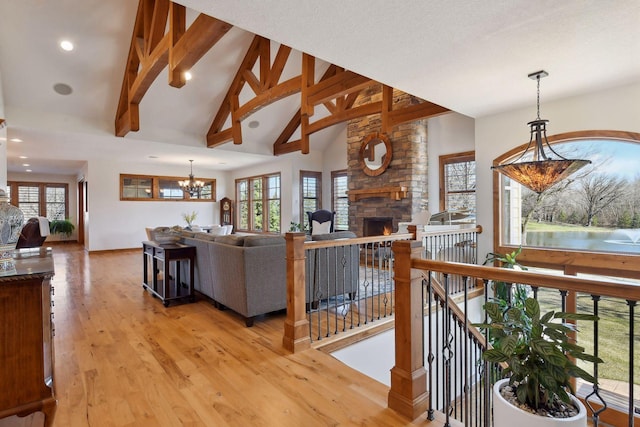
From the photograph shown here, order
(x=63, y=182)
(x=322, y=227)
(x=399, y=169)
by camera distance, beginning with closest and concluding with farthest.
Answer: (x=399, y=169) < (x=322, y=227) < (x=63, y=182)

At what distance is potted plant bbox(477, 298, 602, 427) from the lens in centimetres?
120

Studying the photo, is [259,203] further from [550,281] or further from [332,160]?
[550,281]

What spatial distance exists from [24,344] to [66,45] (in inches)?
196

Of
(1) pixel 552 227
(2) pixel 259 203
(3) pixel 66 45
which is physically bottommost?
(1) pixel 552 227

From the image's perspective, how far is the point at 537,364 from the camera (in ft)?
4.13

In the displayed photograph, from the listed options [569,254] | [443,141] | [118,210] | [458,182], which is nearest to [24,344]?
[569,254]

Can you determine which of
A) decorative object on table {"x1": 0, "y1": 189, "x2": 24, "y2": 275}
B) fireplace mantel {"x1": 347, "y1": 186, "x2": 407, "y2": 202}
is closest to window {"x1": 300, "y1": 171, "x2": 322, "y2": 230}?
fireplace mantel {"x1": 347, "y1": 186, "x2": 407, "y2": 202}

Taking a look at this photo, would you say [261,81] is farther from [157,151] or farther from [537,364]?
[537,364]

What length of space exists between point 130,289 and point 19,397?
3277 mm

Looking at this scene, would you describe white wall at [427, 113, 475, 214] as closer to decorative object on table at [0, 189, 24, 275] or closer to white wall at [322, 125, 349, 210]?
white wall at [322, 125, 349, 210]

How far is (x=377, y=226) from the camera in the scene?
7484 millimetres

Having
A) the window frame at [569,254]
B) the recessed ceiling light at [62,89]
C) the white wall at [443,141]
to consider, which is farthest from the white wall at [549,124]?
the recessed ceiling light at [62,89]

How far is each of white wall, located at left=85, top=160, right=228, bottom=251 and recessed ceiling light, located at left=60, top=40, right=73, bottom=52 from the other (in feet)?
14.7

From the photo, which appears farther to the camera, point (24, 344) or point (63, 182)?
point (63, 182)
